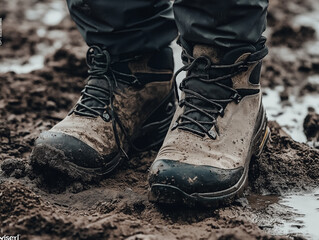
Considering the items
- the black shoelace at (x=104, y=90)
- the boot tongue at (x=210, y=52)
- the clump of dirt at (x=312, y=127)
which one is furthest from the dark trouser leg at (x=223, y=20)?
the clump of dirt at (x=312, y=127)

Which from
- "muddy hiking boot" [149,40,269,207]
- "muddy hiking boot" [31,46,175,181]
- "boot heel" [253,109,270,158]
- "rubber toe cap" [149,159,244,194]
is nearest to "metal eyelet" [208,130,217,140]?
"muddy hiking boot" [149,40,269,207]

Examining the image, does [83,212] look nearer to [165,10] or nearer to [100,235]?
[100,235]

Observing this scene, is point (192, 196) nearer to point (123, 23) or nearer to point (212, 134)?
point (212, 134)

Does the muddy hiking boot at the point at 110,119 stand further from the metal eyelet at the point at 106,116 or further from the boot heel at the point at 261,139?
the boot heel at the point at 261,139

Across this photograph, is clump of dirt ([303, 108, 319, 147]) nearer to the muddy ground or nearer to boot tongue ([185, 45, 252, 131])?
the muddy ground

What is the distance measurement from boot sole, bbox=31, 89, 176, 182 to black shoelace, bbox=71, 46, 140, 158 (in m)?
0.12

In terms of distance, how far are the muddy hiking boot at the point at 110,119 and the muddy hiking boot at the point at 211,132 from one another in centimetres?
31

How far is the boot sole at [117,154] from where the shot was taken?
6.93ft

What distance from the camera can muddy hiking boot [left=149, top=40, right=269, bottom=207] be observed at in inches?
75.5

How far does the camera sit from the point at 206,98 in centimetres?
209

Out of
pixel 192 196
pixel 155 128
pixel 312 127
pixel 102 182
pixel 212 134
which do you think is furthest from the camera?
pixel 312 127

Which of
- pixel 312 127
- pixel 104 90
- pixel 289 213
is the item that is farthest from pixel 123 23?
pixel 312 127

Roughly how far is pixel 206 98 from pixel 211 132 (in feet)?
0.47

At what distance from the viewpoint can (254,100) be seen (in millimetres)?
2197
